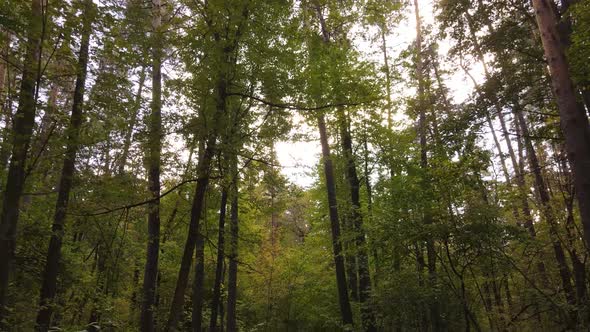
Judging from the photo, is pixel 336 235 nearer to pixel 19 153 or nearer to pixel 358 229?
pixel 358 229

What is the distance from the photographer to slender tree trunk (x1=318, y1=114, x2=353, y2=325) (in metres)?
10.5

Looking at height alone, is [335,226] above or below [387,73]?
below

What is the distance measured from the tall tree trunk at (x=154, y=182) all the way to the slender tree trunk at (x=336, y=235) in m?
4.65

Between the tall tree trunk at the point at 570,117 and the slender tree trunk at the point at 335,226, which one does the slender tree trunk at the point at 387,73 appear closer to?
the slender tree trunk at the point at 335,226

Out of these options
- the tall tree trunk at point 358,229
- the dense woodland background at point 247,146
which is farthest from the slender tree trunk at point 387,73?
the tall tree trunk at point 358,229

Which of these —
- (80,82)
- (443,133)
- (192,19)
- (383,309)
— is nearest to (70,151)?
(80,82)

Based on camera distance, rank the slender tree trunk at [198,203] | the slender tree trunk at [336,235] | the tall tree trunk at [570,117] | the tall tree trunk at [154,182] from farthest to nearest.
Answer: the slender tree trunk at [336,235], the tall tree trunk at [154,182], the tall tree trunk at [570,117], the slender tree trunk at [198,203]

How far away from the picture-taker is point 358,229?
10391mm

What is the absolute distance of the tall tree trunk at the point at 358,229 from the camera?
9.92m

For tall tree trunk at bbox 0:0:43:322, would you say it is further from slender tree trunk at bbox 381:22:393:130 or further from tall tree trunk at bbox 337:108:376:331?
slender tree trunk at bbox 381:22:393:130

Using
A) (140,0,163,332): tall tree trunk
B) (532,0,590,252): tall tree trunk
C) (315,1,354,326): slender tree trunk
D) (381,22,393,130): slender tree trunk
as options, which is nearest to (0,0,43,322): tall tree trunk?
(140,0,163,332): tall tree trunk

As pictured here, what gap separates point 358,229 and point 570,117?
19.2 ft

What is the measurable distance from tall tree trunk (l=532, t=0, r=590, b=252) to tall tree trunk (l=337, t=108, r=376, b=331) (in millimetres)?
4778

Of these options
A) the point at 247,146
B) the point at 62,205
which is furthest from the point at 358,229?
the point at 62,205
